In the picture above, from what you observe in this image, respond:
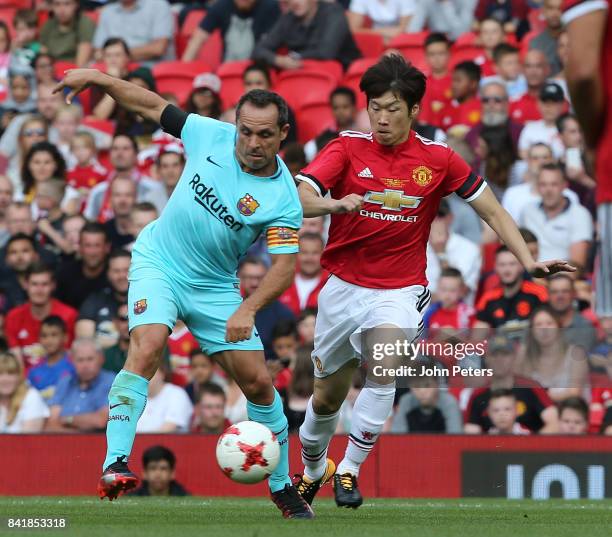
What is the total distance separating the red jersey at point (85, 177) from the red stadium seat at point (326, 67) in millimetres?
2780

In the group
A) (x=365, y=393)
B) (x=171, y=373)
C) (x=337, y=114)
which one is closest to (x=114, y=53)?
(x=337, y=114)

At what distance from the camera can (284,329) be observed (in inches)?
500

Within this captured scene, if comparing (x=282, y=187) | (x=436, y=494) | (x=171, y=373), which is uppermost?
(x=282, y=187)

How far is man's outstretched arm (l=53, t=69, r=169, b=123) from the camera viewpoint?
826 centimetres

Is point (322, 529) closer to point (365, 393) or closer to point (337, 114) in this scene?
point (365, 393)

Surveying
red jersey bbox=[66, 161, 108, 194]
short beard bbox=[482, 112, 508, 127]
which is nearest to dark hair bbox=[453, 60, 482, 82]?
short beard bbox=[482, 112, 508, 127]

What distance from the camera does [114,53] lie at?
16.8 meters

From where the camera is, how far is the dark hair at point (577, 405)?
11.9 m

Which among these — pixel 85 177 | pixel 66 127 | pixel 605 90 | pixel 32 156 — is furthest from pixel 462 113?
pixel 605 90

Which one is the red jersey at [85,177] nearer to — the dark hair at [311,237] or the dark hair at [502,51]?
the dark hair at [311,237]

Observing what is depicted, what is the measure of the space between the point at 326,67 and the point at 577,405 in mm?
6371

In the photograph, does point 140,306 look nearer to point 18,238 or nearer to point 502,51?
point 18,238

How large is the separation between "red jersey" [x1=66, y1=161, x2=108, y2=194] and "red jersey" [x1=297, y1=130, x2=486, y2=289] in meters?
6.90

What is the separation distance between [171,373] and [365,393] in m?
4.22
